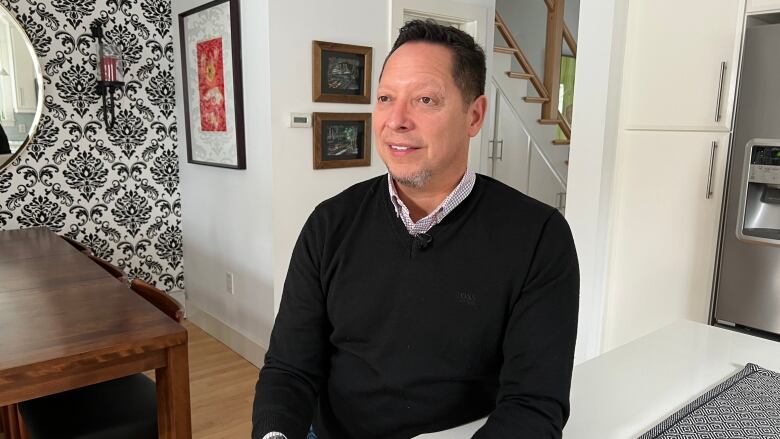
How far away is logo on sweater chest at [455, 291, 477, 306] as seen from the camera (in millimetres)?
1069

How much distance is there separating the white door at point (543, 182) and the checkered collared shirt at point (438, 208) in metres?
3.86

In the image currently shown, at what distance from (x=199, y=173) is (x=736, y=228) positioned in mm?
2826

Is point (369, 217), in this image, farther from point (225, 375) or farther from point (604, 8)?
point (225, 375)

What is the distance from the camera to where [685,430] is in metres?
0.92

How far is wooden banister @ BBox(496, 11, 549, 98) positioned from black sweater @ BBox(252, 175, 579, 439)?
3.88 metres

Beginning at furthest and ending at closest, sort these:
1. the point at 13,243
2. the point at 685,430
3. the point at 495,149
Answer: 1. the point at 495,149
2. the point at 13,243
3. the point at 685,430

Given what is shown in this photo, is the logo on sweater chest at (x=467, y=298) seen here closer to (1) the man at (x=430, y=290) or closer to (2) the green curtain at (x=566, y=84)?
(1) the man at (x=430, y=290)

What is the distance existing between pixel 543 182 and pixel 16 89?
155 inches

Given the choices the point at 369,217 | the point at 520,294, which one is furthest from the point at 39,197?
the point at 520,294

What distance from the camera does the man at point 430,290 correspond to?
1052 millimetres

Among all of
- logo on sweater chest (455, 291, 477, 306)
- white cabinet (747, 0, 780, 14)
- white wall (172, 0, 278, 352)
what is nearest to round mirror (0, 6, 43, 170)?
white wall (172, 0, 278, 352)

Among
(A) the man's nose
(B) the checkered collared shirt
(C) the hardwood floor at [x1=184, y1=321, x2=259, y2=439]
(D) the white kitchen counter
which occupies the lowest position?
(C) the hardwood floor at [x1=184, y1=321, x2=259, y2=439]

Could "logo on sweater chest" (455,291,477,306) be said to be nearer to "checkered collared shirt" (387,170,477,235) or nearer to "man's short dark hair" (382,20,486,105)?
"checkered collared shirt" (387,170,477,235)

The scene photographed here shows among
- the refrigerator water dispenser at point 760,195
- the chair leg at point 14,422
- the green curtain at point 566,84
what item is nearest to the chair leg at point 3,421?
the chair leg at point 14,422
